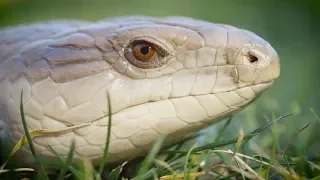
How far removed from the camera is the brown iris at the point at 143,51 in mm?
2209

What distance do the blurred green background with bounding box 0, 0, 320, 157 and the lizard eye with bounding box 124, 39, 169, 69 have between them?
0.78 metres

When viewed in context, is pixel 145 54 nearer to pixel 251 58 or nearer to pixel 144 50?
pixel 144 50

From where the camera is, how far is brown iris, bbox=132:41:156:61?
7.25 feet

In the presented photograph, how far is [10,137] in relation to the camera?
221 cm

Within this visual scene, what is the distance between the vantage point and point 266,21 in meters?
8.63

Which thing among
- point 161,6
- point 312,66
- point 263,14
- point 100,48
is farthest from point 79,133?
point 161,6

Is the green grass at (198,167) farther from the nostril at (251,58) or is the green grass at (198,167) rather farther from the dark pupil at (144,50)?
the dark pupil at (144,50)

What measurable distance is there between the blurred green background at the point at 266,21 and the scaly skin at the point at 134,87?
1.84 feet

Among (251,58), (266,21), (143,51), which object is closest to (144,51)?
(143,51)

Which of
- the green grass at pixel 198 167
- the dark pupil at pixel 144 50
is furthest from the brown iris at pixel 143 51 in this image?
the green grass at pixel 198 167

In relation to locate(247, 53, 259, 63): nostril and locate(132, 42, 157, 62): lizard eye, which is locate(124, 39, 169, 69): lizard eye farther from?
locate(247, 53, 259, 63): nostril

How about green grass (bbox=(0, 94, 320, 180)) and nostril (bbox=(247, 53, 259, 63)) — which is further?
nostril (bbox=(247, 53, 259, 63))

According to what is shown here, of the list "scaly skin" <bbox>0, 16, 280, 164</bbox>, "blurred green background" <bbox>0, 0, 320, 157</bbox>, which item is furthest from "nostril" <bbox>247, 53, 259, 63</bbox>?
"blurred green background" <bbox>0, 0, 320, 157</bbox>

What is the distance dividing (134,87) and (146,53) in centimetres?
16
